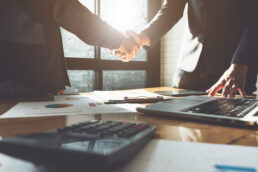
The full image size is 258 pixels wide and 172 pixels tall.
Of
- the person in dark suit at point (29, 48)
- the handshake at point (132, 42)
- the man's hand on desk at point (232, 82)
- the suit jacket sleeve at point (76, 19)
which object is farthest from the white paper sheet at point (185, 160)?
the handshake at point (132, 42)

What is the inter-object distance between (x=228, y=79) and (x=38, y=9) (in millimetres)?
902

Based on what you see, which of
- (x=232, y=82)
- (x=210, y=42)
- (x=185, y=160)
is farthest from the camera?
(x=210, y=42)

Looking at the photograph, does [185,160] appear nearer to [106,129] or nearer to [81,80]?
[106,129]

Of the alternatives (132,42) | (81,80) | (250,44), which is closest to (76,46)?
(81,80)

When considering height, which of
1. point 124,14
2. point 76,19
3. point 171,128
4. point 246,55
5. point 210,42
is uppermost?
point 124,14

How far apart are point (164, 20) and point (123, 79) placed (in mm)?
1427

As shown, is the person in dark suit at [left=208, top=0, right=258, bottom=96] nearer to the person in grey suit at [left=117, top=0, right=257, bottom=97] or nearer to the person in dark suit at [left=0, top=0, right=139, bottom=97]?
the person in grey suit at [left=117, top=0, right=257, bottom=97]

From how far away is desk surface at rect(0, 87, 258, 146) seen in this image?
0.36m

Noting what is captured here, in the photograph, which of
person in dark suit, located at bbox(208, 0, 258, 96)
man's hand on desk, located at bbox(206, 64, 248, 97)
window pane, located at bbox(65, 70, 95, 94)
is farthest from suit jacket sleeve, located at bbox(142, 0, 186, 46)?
window pane, located at bbox(65, 70, 95, 94)

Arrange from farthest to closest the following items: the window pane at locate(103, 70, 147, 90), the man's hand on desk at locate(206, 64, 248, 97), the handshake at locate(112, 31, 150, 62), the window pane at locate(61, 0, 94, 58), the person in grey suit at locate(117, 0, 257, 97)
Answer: the window pane at locate(103, 70, 147, 90), the window pane at locate(61, 0, 94, 58), the handshake at locate(112, 31, 150, 62), the person in grey suit at locate(117, 0, 257, 97), the man's hand on desk at locate(206, 64, 248, 97)

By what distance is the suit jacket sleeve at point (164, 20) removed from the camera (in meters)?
1.58

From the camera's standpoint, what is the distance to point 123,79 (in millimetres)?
2934

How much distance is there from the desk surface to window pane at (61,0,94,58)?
194cm

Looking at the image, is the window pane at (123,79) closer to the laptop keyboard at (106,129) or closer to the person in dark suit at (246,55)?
the person in dark suit at (246,55)
